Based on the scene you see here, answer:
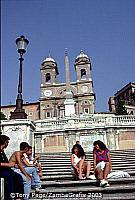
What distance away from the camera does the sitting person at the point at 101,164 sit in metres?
5.79

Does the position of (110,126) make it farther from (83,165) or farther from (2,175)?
(2,175)

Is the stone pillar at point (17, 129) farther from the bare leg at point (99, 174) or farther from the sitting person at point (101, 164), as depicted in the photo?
the bare leg at point (99, 174)

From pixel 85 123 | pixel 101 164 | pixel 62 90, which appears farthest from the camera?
pixel 62 90

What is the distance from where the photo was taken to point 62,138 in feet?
63.8

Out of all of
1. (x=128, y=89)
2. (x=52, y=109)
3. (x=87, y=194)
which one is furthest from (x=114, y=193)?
(x=128, y=89)

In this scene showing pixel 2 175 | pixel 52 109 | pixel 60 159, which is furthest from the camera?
pixel 52 109

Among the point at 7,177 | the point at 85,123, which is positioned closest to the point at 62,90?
the point at 85,123

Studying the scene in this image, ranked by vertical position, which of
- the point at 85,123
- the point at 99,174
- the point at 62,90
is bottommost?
the point at 99,174

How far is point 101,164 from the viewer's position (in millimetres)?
6145

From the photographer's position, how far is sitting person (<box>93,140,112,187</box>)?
579cm

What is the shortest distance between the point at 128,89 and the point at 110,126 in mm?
49119

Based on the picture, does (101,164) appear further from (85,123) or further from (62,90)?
(62,90)

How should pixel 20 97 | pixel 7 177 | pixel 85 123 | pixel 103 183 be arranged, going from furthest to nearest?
pixel 85 123 → pixel 20 97 → pixel 103 183 → pixel 7 177

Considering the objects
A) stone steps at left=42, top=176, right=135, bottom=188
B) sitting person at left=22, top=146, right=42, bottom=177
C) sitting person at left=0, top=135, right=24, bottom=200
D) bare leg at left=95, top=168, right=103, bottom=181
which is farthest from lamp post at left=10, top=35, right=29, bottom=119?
sitting person at left=0, top=135, right=24, bottom=200
